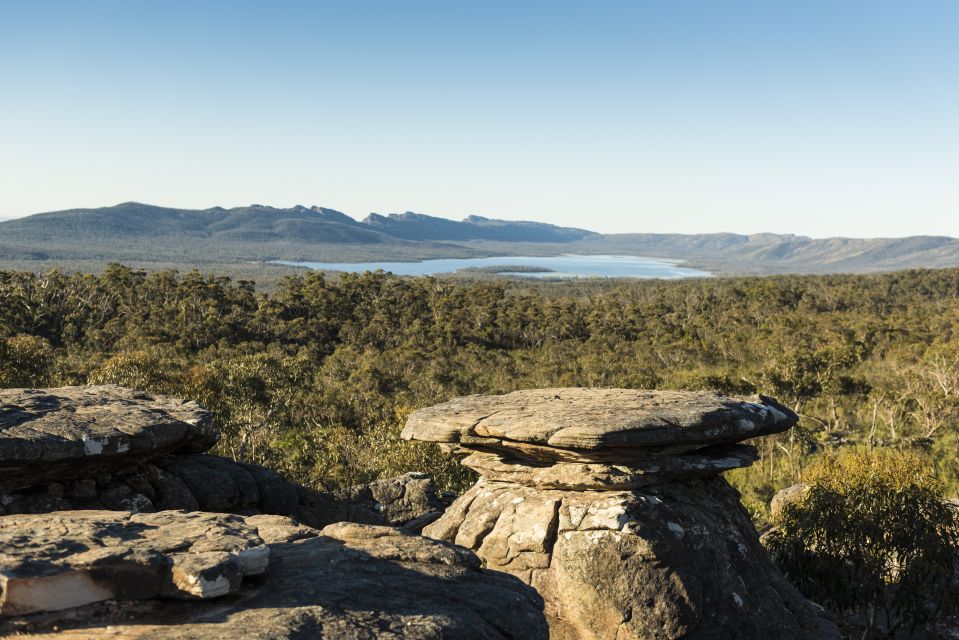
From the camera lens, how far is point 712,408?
15.7 m

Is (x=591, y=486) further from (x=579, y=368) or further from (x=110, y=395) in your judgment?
(x=579, y=368)

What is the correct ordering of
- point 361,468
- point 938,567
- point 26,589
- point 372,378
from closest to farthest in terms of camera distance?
point 26,589 < point 938,567 < point 361,468 < point 372,378

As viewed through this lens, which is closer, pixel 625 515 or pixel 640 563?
pixel 640 563

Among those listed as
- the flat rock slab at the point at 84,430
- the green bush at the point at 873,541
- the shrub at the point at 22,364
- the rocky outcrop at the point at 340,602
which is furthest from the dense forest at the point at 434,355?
the rocky outcrop at the point at 340,602

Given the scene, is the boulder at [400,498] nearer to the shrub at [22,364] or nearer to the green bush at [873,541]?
the green bush at [873,541]

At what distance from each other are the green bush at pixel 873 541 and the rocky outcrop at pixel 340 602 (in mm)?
11406

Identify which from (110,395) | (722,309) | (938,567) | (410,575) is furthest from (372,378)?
(722,309)

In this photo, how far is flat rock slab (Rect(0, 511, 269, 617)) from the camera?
7.23m

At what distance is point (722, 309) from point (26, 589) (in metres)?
110

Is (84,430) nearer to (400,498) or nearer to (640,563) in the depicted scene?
(640,563)

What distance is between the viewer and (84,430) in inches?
543

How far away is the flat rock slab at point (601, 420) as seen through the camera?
14641 mm

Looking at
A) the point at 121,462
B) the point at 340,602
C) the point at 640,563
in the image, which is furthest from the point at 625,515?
the point at 121,462

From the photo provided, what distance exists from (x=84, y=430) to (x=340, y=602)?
8.24m
